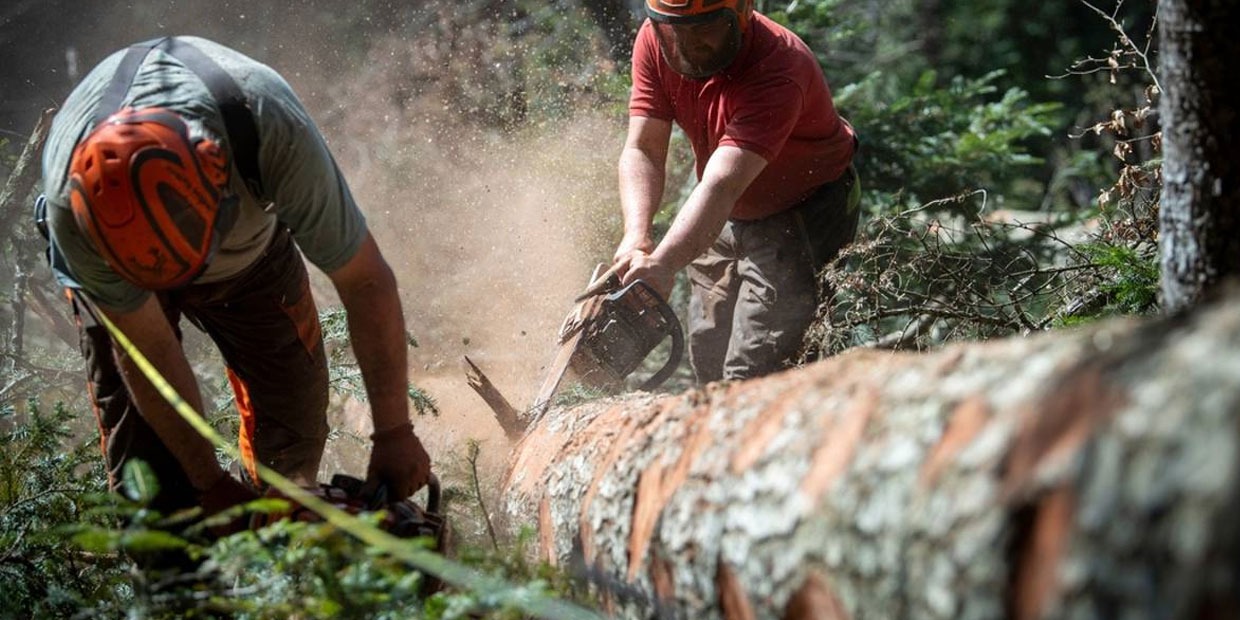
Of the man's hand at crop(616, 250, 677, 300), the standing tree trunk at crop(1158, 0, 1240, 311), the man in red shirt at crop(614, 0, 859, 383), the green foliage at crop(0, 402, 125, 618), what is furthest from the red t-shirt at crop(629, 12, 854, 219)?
the green foliage at crop(0, 402, 125, 618)

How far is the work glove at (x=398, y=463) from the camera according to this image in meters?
3.06

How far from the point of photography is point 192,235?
2604 millimetres

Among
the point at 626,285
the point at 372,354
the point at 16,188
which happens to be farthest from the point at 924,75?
the point at 16,188

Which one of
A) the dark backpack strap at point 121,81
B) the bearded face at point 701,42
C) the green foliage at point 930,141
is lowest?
the green foliage at point 930,141

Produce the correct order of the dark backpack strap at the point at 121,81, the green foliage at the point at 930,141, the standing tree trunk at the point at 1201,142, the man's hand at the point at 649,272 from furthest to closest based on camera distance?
the green foliage at the point at 930,141 < the man's hand at the point at 649,272 < the dark backpack strap at the point at 121,81 < the standing tree trunk at the point at 1201,142

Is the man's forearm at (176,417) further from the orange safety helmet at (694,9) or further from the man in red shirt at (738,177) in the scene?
the orange safety helmet at (694,9)

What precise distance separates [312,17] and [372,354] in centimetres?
715

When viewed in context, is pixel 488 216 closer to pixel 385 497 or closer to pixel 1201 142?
pixel 385 497

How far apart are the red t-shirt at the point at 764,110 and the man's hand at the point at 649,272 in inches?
21.8

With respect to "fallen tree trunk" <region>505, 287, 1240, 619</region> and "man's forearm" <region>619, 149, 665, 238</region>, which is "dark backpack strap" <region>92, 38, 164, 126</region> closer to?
"fallen tree trunk" <region>505, 287, 1240, 619</region>

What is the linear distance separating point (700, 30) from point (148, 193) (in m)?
2.36

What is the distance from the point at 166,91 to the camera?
2746mm

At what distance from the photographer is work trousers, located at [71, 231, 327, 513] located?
335cm

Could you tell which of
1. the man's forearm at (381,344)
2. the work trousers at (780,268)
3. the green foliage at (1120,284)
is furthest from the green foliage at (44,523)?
the green foliage at (1120,284)
